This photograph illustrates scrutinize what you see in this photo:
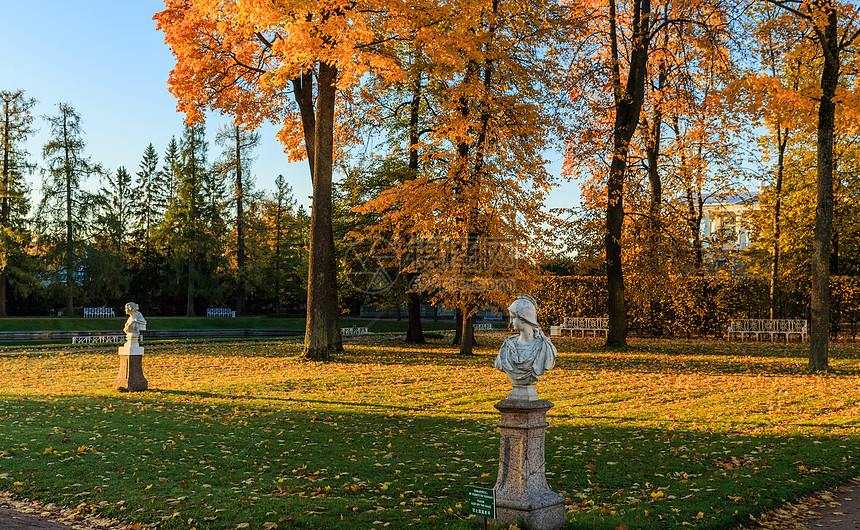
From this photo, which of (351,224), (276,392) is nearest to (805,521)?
(276,392)

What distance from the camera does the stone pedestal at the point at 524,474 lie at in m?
5.04

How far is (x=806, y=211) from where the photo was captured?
29.2 m

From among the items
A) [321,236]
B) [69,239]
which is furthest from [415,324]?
[69,239]

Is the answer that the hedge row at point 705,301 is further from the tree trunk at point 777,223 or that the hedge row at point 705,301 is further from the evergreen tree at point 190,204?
the evergreen tree at point 190,204

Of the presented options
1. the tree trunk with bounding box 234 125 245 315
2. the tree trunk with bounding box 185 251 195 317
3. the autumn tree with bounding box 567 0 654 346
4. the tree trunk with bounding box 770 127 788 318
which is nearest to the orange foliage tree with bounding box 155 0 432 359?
the autumn tree with bounding box 567 0 654 346

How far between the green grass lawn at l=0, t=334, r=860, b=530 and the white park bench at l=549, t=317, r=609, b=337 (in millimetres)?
14125

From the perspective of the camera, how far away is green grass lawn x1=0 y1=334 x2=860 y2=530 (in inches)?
229

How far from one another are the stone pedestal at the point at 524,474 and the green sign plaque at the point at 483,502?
200mm

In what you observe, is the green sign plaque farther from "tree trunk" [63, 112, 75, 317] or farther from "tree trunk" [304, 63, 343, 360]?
"tree trunk" [63, 112, 75, 317]

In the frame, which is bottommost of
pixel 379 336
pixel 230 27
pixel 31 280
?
pixel 379 336

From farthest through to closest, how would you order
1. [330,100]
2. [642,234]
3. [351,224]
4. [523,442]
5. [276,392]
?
[351,224] → [642,234] → [330,100] → [276,392] → [523,442]

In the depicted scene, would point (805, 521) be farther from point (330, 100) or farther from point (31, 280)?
point (31, 280)

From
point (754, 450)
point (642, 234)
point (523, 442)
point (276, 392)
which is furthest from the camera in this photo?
point (642, 234)

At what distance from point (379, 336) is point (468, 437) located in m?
22.6
